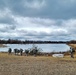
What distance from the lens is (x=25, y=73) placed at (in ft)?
64.4

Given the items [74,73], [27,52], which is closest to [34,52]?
[27,52]

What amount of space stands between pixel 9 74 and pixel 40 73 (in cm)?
220

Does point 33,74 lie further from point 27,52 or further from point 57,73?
point 27,52

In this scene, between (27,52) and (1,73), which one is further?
(27,52)

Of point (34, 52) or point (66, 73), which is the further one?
point (34, 52)

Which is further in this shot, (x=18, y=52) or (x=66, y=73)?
(x=18, y=52)

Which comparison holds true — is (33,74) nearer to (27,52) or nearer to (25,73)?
(25,73)

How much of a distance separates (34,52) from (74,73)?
27312 mm

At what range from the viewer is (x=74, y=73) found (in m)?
19.8

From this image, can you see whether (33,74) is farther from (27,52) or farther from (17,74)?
(27,52)

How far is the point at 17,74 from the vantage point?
747 inches

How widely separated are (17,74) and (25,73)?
824 mm

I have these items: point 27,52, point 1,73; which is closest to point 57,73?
point 1,73

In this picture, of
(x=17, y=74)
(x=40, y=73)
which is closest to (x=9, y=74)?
(x=17, y=74)
